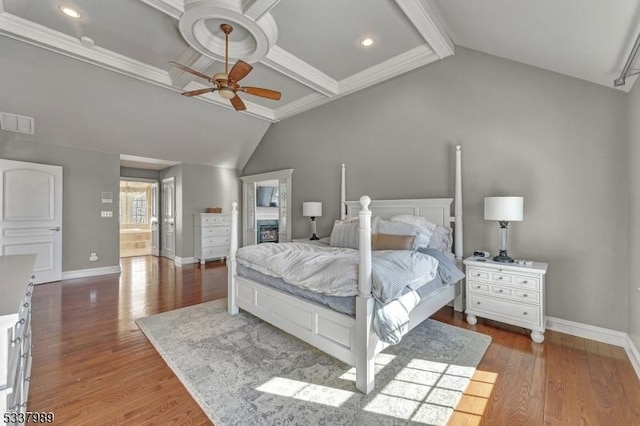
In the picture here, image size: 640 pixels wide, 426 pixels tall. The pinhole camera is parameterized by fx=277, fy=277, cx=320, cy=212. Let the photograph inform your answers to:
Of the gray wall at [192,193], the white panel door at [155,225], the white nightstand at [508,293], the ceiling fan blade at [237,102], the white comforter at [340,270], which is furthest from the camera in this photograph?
the white panel door at [155,225]

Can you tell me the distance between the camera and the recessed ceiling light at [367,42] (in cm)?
338

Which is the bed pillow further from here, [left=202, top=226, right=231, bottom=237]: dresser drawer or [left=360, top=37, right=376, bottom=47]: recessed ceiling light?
[left=202, top=226, right=231, bottom=237]: dresser drawer

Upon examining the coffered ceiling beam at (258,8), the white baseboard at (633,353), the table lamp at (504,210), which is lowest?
the white baseboard at (633,353)

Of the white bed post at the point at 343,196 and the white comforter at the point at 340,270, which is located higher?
the white bed post at the point at 343,196

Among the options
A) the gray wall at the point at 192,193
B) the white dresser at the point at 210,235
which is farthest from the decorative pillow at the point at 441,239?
the gray wall at the point at 192,193

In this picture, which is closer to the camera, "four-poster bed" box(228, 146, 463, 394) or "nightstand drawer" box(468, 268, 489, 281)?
"four-poster bed" box(228, 146, 463, 394)

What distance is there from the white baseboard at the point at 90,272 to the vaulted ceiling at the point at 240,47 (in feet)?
7.70

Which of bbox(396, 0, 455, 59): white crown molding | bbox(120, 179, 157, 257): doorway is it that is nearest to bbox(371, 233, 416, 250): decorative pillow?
bbox(396, 0, 455, 59): white crown molding

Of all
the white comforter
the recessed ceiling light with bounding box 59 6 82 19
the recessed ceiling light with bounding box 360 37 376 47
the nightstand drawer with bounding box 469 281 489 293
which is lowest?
the nightstand drawer with bounding box 469 281 489 293

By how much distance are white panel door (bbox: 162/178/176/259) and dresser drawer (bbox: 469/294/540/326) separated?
A: 648 cm

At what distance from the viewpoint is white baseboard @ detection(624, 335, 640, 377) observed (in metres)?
2.17

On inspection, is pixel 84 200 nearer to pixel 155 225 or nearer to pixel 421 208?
pixel 155 225

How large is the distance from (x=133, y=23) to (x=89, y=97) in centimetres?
192

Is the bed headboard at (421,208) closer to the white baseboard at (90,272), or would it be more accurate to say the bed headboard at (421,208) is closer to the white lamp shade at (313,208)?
the white lamp shade at (313,208)
